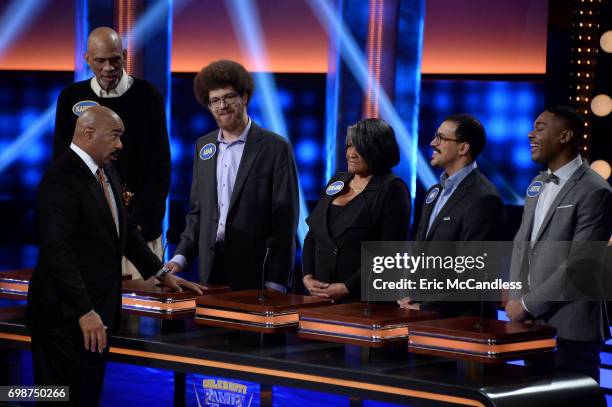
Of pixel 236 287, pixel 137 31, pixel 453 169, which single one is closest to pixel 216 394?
pixel 236 287

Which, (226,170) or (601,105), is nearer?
(226,170)

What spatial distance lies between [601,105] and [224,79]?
89.3 inches

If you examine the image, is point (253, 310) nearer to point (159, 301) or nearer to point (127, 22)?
point (159, 301)

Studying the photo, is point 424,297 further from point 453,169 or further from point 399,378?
point 399,378

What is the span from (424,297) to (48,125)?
5025mm

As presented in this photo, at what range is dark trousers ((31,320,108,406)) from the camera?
129 inches

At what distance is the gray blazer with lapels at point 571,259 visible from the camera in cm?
347

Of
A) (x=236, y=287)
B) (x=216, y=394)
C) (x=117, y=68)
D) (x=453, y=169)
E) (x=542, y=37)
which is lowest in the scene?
(x=216, y=394)

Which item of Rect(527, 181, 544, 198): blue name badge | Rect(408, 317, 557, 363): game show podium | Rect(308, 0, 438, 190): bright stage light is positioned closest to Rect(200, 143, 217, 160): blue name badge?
Rect(527, 181, 544, 198): blue name badge

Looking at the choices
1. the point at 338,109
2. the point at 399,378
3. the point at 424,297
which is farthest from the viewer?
the point at 338,109

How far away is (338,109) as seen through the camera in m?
6.89

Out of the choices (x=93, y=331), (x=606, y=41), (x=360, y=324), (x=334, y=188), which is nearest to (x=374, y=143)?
(x=334, y=188)

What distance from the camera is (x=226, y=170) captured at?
410cm

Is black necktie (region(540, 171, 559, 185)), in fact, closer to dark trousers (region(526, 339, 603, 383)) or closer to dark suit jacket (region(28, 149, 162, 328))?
dark trousers (region(526, 339, 603, 383))
